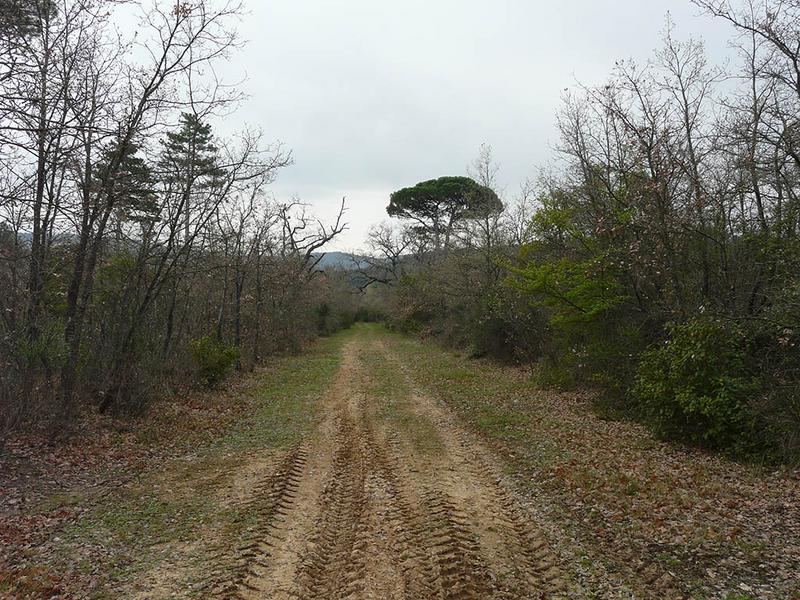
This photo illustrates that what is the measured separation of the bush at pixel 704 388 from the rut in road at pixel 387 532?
351 centimetres

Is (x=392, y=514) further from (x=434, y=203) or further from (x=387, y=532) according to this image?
(x=434, y=203)

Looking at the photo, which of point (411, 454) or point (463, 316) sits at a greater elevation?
point (463, 316)

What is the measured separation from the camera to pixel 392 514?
6.24 m

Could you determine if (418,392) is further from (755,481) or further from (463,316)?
(463,316)

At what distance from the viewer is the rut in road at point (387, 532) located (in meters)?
4.64

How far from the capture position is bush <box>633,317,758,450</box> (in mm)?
8734

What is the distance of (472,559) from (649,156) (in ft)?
31.4

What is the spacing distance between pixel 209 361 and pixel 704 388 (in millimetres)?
12589

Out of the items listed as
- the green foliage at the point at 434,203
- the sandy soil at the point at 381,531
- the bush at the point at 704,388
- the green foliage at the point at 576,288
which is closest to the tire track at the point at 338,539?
the sandy soil at the point at 381,531

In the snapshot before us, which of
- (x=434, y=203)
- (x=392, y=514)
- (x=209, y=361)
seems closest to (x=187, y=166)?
(x=209, y=361)

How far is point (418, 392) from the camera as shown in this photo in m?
15.6

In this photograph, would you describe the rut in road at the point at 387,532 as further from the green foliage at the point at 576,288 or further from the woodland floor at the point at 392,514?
the green foliage at the point at 576,288

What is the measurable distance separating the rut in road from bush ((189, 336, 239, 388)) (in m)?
7.38

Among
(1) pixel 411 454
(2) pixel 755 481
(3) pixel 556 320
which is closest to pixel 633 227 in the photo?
(3) pixel 556 320
